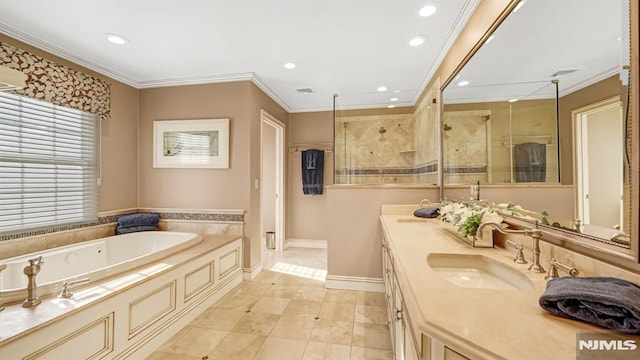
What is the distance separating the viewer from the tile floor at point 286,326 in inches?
70.9

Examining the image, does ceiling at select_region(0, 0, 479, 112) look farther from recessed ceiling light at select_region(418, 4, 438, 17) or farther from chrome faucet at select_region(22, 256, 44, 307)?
chrome faucet at select_region(22, 256, 44, 307)

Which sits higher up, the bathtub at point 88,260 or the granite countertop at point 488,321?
the granite countertop at point 488,321

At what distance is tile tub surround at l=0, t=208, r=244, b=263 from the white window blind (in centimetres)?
8

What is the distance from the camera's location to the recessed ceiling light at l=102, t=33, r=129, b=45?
220cm

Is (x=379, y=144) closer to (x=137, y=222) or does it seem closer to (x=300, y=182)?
(x=300, y=182)

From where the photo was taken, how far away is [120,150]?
9.93 ft

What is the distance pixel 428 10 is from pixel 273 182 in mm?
3510

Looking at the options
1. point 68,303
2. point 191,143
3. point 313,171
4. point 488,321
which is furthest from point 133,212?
point 488,321

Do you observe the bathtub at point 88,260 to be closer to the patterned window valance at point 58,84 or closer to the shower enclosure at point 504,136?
the patterned window valance at point 58,84

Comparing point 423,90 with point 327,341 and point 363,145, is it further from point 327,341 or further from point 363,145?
point 327,341

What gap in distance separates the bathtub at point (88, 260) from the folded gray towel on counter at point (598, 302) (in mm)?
2326

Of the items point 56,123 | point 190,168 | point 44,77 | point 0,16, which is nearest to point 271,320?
point 190,168

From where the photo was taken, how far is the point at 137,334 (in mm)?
1696

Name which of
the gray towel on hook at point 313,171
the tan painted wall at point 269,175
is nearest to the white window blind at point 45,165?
the tan painted wall at point 269,175
